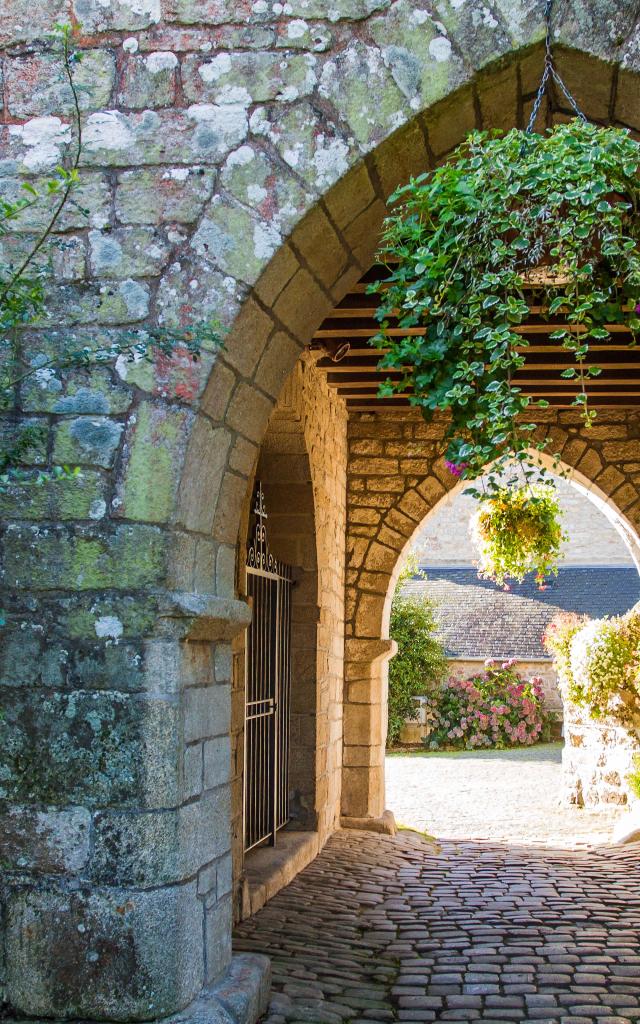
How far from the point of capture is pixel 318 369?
6523 millimetres

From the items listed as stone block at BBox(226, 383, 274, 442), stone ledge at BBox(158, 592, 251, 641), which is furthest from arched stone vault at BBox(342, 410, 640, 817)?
stone ledge at BBox(158, 592, 251, 641)

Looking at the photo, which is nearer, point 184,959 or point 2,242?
point 184,959

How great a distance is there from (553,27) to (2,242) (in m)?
1.69

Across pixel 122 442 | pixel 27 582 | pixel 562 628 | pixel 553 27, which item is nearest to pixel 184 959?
pixel 27 582

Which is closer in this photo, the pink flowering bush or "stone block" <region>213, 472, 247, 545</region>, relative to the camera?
"stone block" <region>213, 472, 247, 545</region>

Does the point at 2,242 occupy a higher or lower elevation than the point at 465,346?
higher

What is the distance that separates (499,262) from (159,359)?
983 mm

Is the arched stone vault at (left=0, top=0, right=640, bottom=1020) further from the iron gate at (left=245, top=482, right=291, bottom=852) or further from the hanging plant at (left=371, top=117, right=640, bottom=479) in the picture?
the iron gate at (left=245, top=482, right=291, bottom=852)

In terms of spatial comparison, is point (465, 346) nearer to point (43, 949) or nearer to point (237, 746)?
point (43, 949)

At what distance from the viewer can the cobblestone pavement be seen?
8078 mm

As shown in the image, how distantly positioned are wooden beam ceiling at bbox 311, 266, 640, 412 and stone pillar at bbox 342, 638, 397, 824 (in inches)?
71.6

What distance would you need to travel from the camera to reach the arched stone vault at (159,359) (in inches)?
112

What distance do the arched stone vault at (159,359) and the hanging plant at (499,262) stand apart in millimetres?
363

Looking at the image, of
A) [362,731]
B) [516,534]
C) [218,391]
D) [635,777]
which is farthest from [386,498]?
[218,391]
